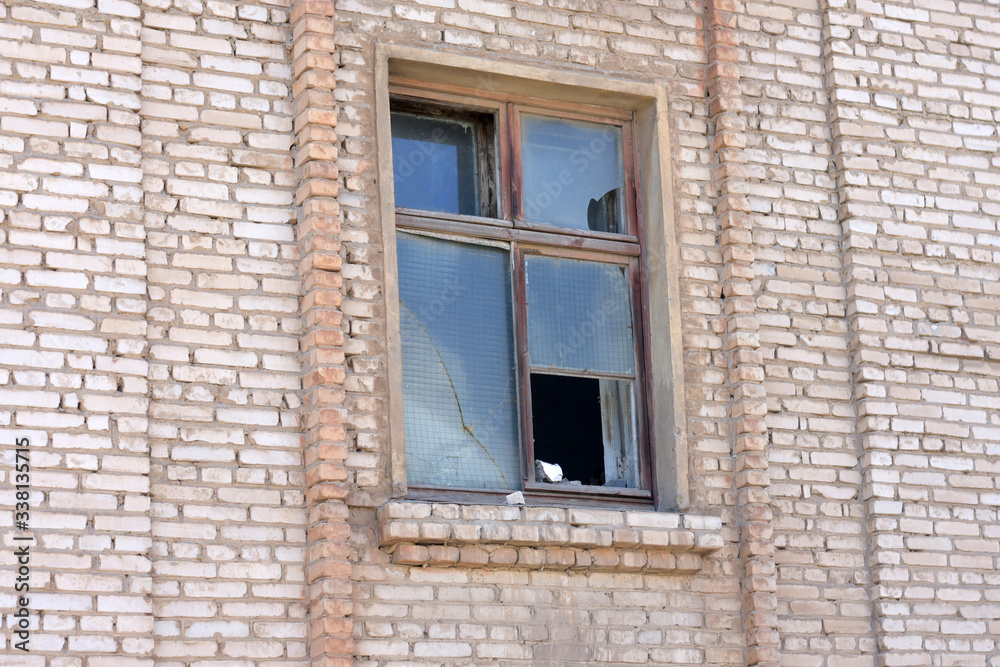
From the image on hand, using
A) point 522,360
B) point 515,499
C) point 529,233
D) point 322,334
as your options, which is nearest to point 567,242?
point 529,233

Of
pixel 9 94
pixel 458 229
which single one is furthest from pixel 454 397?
pixel 9 94

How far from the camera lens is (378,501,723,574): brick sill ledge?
19.7 ft

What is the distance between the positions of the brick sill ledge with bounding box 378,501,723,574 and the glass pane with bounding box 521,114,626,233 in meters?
1.41

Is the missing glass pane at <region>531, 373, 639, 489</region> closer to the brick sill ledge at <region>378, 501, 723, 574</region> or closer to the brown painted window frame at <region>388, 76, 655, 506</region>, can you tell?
the brown painted window frame at <region>388, 76, 655, 506</region>

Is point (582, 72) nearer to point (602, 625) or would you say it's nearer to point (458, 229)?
point (458, 229)

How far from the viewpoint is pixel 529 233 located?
6883mm

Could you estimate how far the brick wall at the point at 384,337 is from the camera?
5.75 meters

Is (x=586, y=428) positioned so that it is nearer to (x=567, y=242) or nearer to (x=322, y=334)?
(x=567, y=242)

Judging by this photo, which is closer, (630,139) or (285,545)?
(285,545)

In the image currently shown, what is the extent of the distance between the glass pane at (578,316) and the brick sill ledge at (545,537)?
2.52 ft

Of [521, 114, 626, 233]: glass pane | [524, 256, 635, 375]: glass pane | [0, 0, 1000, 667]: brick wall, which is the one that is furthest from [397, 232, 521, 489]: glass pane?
[521, 114, 626, 233]: glass pane

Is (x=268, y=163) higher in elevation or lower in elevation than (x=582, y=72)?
lower

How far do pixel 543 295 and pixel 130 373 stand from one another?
75.2 inches

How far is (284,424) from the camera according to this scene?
19.9ft
